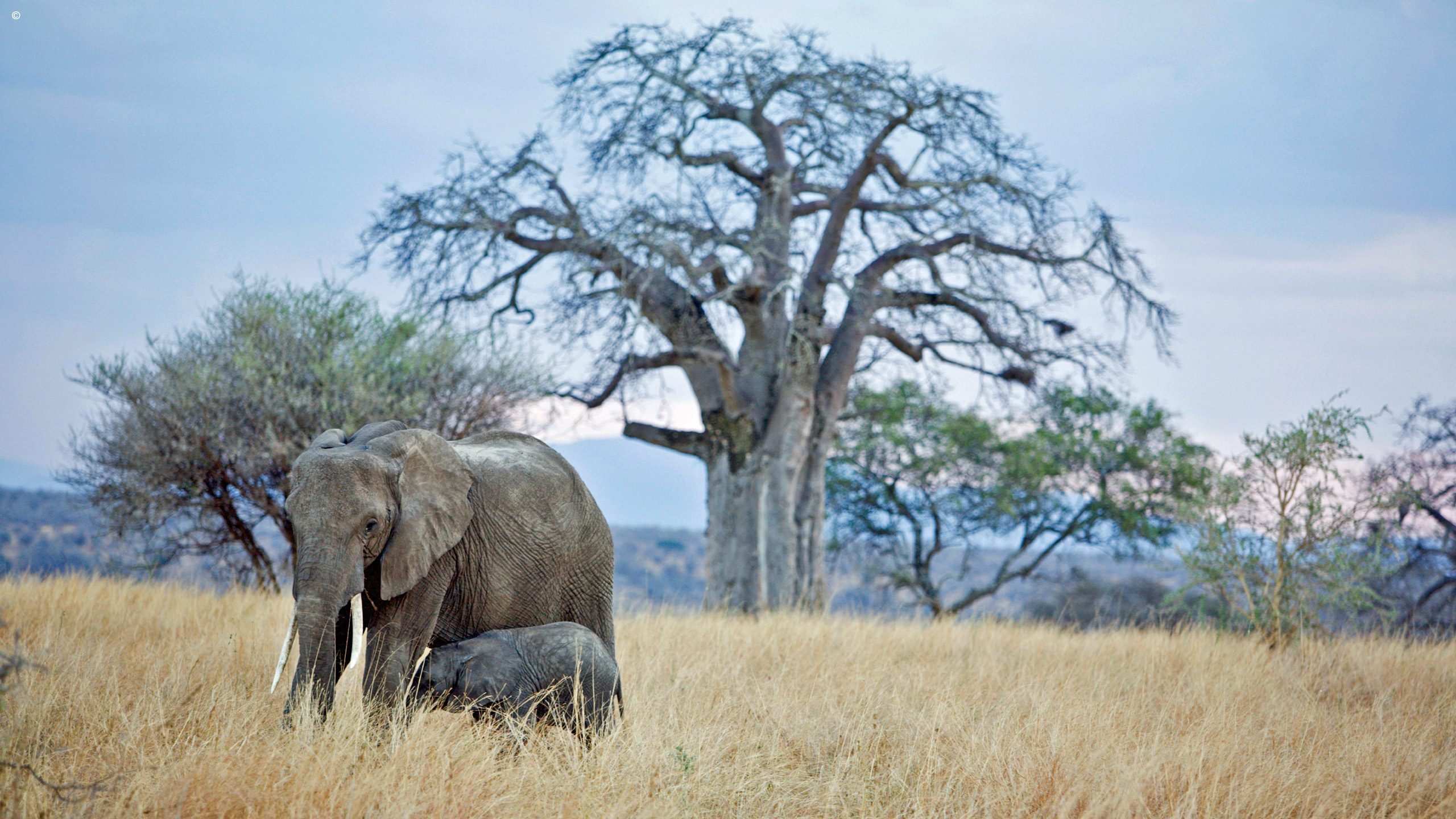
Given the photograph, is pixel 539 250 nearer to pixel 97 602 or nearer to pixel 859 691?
pixel 97 602

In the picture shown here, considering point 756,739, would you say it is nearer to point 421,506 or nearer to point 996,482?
point 421,506

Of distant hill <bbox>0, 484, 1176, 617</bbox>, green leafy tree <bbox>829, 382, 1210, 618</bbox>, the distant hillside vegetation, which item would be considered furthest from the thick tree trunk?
the distant hillside vegetation

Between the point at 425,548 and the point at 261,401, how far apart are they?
7358 millimetres

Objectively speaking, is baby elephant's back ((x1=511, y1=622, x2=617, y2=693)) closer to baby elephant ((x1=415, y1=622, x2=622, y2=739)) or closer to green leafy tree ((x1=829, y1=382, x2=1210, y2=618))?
baby elephant ((x1=415, y1=622, x2=622, y2=739))

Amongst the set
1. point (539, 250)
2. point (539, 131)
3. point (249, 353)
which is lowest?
point (249, 353)

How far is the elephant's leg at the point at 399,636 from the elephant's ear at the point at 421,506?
0.26 ft

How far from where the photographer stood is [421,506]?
14.7ft

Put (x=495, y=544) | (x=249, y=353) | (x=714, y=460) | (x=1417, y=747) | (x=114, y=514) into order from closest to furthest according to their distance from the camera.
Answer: (x=495, y=544) → (x=1417, y=747) → (x=249, y=353) → (x=114, y=514) → (x=714, y=460)

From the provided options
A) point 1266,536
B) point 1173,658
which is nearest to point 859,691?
point 1173,658

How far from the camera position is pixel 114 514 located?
12.5m

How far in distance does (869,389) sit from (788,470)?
7.54 metres

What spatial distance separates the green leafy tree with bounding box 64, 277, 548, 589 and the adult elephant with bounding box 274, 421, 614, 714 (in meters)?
6.28

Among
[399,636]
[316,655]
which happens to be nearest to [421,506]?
[399,636]

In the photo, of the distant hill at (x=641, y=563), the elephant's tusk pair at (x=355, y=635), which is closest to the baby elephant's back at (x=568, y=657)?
the elephant's tusk pair at (x=355, y=635)
